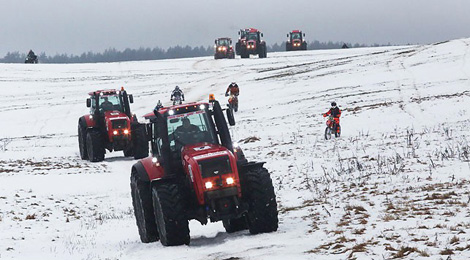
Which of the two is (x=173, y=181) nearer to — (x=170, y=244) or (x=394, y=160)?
(x=170, y=244)

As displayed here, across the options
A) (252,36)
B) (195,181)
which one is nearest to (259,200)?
(195,181)

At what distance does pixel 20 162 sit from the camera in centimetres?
2130

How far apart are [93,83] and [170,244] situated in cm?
5093

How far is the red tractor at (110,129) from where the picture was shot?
71.2 feet

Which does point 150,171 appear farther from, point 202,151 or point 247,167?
point 247,167

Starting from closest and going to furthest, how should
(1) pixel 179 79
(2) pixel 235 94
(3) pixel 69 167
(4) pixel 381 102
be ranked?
1. (3) pixel 69 167
2. (4) pixel 381 102
3. (2) pixel 235 94
4. (1) pixel 179 79

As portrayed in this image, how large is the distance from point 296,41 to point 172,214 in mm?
75405

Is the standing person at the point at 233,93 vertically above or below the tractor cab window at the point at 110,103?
below

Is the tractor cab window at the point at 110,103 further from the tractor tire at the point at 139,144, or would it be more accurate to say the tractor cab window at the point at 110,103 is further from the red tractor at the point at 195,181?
the red tractor at the point at 195,181

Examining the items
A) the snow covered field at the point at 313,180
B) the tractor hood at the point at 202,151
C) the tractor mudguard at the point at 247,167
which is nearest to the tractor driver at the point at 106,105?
the snow covered field at the point at 313,180

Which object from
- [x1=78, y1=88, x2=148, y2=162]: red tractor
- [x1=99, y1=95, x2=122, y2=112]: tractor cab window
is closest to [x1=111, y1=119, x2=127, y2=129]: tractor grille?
[x1=78, y1=88, x2=148, y2=162]: red tractor

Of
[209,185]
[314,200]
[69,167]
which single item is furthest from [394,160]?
[69,167]

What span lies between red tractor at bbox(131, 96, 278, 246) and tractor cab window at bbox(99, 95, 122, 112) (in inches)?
499

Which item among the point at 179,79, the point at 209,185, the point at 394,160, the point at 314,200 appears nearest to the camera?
the point at 209,185
